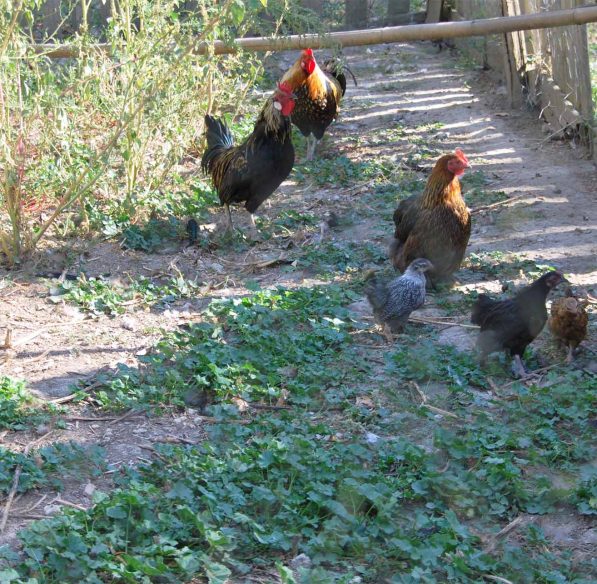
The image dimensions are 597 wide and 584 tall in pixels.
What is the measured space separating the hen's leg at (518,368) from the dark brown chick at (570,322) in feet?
1.05

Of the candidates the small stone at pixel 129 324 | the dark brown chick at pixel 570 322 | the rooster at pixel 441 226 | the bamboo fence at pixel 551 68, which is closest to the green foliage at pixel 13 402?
the small stone at pixel 129 324

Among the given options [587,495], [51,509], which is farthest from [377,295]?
[51,509]

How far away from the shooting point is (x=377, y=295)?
6.00m

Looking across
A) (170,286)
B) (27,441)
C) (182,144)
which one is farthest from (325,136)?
(27,441)

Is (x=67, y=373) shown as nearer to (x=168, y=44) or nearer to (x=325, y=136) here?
(x=168, y=44)

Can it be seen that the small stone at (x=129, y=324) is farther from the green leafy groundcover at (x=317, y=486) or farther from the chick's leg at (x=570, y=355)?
the chick's leg at (x=570, y=355)

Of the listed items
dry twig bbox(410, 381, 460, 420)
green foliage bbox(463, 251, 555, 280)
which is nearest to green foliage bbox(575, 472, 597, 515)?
dry twig bbox(410, 381, 460, 420)

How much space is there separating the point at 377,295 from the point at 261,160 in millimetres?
2432

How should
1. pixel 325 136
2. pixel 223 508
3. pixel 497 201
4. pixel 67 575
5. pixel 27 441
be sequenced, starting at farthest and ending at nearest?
1. pixel 325 136
2. pixel 497 201
3. pixel 27 441
4. pixel 223 508
5. pixel 67 575

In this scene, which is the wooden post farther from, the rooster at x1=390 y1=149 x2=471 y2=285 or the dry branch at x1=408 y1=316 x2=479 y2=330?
the dry branch at x1=408 y1=316 x2=479 y2=330

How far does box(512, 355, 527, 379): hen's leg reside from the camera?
554 centimetres

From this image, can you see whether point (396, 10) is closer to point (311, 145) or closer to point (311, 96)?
point (311, 145)

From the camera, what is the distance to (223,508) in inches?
159

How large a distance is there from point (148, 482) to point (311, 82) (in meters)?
6.39
